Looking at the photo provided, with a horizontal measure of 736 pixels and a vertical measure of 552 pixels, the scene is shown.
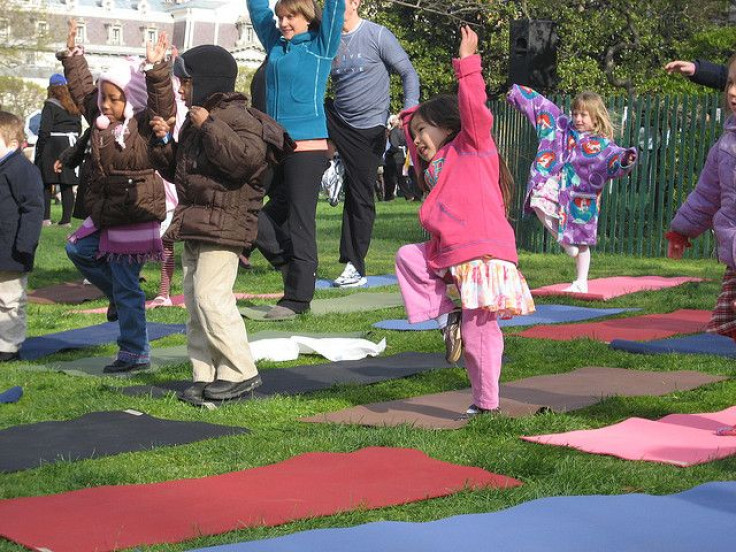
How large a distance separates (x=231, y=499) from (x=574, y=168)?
7444mm

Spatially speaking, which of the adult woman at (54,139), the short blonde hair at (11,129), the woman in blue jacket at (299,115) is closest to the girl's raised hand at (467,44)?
the short blonde hair at (11,129)

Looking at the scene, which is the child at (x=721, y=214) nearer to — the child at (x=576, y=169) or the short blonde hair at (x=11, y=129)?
the short blonde hair at (x=11, y=129)

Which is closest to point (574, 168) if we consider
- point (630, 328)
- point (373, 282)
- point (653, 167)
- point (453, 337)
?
point (373, 282)

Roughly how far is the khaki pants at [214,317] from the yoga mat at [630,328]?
260 centimetres

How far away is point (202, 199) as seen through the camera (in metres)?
6.29

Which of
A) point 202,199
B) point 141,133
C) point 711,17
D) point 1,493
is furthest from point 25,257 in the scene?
point 711,17

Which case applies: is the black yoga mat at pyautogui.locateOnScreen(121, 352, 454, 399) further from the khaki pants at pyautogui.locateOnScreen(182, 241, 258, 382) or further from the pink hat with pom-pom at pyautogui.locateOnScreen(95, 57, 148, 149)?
the pink hat with pom-pom at pyautogui.locateOnScreen(95, 57, 148, 149)

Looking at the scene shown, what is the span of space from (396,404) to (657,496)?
2001 mm

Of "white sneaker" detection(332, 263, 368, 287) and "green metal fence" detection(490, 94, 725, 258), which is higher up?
"green metal fence" detection(490, 94, 725, 258)

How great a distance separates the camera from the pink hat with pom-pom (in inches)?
282

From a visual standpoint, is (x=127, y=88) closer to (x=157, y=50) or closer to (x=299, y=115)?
(x=157, y=50)

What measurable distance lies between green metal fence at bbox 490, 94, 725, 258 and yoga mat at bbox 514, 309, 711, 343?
617 cm

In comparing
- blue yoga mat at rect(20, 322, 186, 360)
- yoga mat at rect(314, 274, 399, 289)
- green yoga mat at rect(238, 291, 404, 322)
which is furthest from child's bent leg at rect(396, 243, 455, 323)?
yoga mat at rect(314, 274, 399, 289)

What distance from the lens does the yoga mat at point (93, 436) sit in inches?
203
